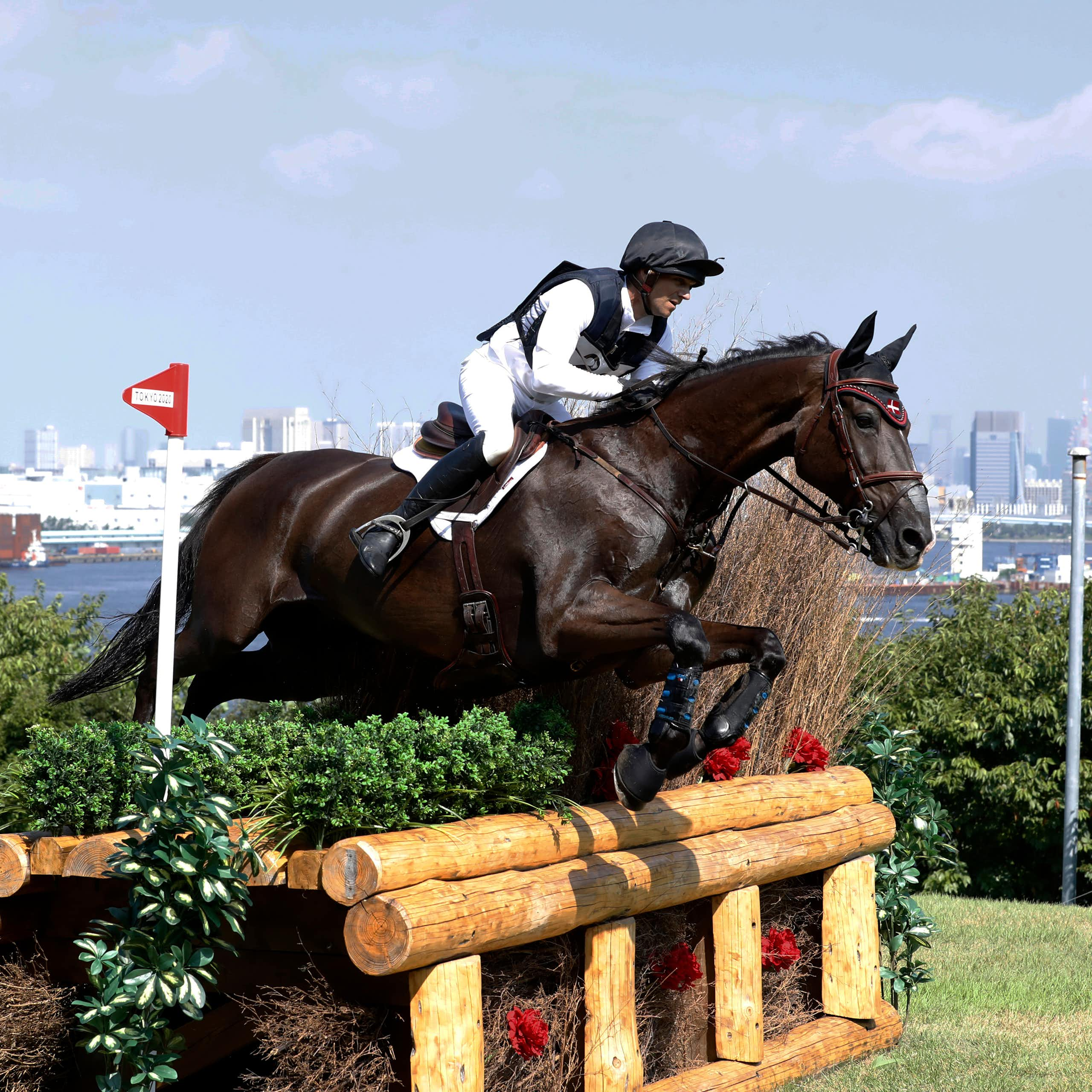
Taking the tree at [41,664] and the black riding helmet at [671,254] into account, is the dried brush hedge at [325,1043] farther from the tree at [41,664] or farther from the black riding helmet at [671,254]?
the tree at [41,664]

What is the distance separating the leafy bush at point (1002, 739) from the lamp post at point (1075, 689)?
24cm

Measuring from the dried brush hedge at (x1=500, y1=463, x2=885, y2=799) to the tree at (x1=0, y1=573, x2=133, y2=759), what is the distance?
8025mm

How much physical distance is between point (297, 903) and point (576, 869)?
0.80 m

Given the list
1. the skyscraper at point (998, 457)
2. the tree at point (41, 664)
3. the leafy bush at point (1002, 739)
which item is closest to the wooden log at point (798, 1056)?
the leafy bush at point (1002, 739)

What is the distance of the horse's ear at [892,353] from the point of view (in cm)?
389

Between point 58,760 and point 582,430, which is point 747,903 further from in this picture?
point 58,760

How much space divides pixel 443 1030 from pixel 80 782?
1278 mm

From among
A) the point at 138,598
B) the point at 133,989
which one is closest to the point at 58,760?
the point at 133,989

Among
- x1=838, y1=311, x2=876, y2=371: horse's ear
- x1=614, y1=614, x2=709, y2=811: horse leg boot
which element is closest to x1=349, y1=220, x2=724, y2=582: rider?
x1=838, y1=311, x2=876, y2=371: horse's ear

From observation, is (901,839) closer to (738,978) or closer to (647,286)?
(738,978)

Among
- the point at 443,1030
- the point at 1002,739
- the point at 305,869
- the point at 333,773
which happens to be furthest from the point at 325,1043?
the point at 1002,739

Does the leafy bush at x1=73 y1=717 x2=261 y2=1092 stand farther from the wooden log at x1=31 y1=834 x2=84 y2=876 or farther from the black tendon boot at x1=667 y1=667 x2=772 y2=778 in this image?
the black tendon boot at x1=667 y1=667 x2=772 y2=778

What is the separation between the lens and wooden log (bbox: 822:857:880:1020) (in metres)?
4.86

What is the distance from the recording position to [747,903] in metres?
4.41
